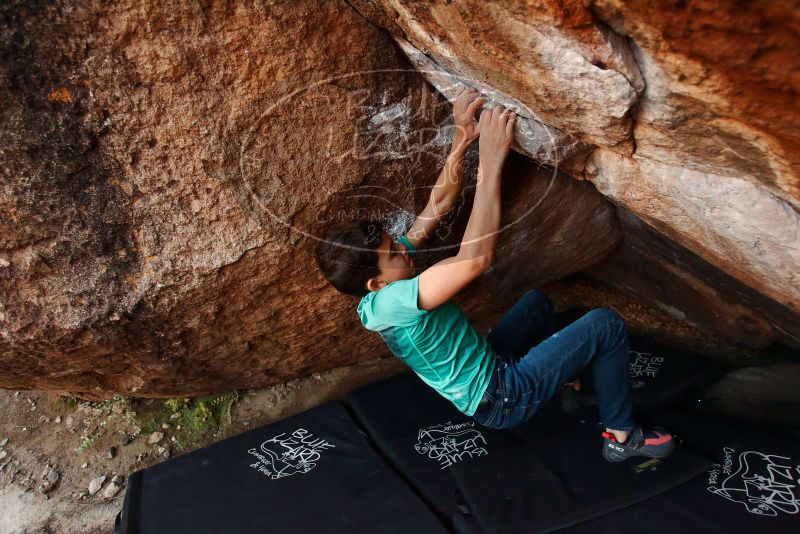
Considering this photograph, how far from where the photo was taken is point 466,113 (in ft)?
6.26

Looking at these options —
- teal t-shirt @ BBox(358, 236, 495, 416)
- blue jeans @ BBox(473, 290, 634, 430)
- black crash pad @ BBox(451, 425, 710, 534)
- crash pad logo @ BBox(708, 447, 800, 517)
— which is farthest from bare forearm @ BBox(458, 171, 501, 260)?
crash pad logo @ BBox(708, 447, 800, 517)

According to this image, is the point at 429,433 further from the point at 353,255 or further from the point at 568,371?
the point at 353,255

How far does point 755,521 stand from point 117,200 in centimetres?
223

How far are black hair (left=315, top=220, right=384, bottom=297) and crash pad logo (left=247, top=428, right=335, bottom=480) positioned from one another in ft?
2.82

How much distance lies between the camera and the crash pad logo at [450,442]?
2.38 m

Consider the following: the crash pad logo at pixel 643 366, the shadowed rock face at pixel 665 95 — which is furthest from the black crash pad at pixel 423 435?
the shadowed rock face at pixel 665 95

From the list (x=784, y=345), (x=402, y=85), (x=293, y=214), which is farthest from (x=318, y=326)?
(x=784, y=345)

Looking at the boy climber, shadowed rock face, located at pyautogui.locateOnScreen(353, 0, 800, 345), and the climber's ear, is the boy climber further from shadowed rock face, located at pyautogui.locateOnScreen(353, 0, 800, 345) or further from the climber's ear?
shadowed rock face, located at pyautogui.locateOnScreen(353, 0, 800, 345)

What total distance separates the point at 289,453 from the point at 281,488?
0.19m

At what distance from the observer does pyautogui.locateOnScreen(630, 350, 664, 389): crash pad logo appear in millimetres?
2604

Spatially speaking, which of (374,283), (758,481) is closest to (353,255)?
(374,283)

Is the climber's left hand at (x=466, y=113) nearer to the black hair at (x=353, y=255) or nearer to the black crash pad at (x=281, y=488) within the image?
the black hair at (x=353, y=255)

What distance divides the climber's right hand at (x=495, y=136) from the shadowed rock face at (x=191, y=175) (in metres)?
0.12

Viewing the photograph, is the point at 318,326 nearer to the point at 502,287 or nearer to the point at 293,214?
the point at 293,214
